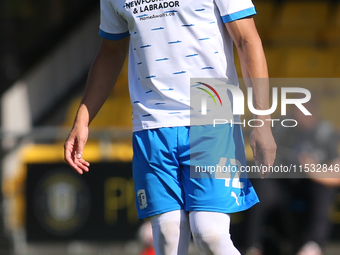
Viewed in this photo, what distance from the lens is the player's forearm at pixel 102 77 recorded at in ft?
7.95

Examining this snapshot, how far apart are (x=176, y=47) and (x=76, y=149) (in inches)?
25.9

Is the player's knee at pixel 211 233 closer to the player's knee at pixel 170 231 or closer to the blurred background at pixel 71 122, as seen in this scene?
the player's knee at pixel 170 231

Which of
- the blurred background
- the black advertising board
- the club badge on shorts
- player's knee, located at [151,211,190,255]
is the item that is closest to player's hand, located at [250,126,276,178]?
player's knee, located at [151,211,190,255]

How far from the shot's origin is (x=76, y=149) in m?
2.31

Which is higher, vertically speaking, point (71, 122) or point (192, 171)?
point (192, 171)

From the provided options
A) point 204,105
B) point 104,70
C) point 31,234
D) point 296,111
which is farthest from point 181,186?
point 31,234

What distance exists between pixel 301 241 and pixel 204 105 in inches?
129

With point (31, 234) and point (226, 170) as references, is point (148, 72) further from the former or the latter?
point (31, 234)

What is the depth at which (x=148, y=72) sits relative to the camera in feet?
7.20

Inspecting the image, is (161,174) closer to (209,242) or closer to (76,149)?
(209,242)

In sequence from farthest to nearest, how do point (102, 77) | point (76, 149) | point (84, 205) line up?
point (84, 205)
point (102, 77)
point (76, 149)

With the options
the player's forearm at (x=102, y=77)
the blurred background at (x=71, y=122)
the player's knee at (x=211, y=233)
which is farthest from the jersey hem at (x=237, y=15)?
the blurred background at (x=71, y=122)

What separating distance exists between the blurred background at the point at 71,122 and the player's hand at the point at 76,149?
2.74 m

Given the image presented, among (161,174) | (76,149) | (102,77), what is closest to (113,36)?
(102,77)
